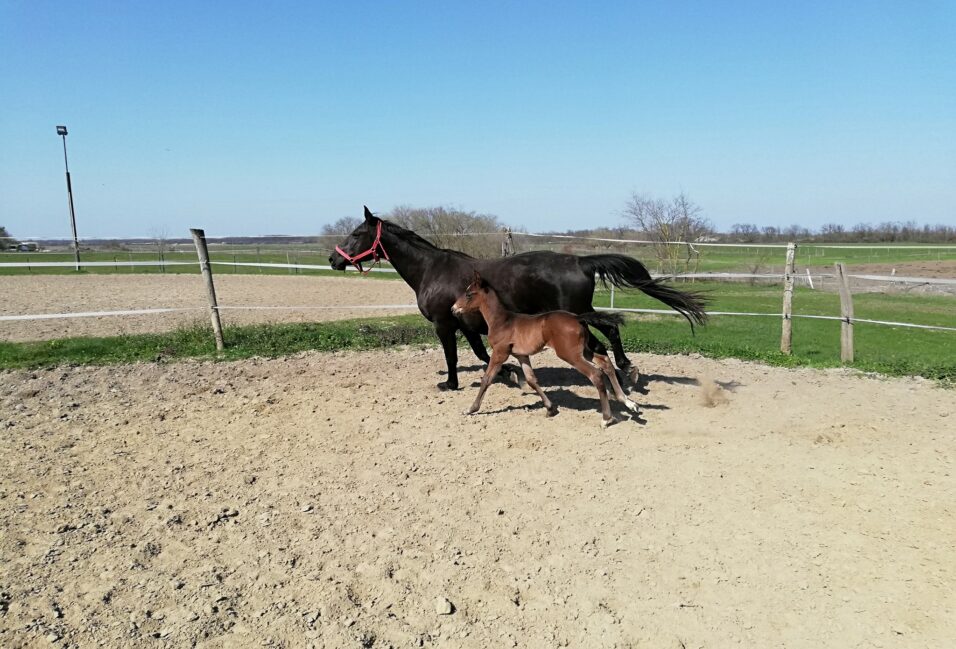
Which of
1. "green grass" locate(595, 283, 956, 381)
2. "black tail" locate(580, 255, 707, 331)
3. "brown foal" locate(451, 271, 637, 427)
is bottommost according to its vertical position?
"green grass" locate(595, 283, 956, 381)

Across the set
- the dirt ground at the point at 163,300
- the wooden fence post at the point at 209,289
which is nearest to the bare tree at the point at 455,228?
the dirt ground at the point at 163,300

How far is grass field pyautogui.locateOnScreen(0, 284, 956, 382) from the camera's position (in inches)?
329

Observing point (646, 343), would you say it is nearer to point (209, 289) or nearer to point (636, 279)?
point (636, 279)

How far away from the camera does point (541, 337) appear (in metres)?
5.76

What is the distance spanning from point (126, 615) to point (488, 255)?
54.8ft

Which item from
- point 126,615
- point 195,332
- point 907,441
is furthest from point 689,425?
point 195,332

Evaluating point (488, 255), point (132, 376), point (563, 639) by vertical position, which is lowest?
point (563, 639)

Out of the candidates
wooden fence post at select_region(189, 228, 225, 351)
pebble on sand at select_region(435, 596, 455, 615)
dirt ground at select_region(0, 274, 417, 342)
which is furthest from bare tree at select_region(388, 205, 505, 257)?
pebble on sand at select_region(435, 596, 455, 615)

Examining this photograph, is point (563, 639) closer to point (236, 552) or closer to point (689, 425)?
point (236, 552)

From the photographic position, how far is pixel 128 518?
3.89 meters

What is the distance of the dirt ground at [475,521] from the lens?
113 inches

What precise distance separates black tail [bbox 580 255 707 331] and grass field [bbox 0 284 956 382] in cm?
27

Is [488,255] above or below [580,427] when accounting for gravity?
above

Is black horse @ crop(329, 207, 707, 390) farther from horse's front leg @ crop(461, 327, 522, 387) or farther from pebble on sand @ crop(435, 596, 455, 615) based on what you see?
pebble on sand @ crop(435, 596, 455, 615)
